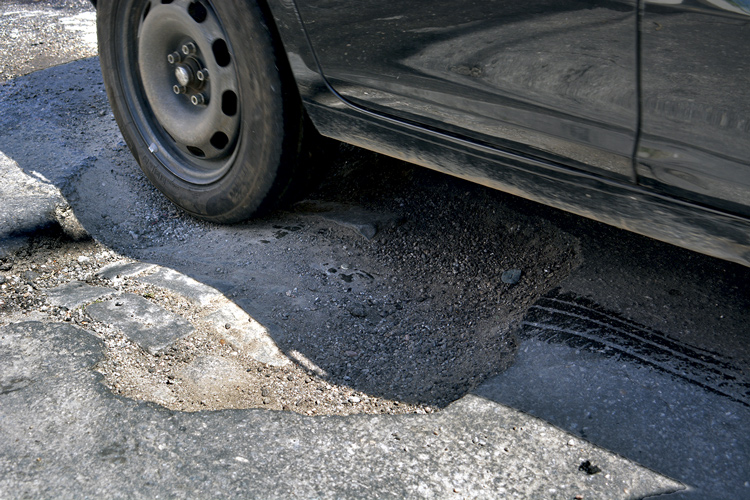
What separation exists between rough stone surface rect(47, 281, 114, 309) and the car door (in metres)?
1.70

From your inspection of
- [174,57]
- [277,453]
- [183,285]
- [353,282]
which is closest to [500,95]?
[353,282]

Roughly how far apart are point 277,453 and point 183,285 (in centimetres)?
88

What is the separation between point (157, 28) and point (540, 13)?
157 cm

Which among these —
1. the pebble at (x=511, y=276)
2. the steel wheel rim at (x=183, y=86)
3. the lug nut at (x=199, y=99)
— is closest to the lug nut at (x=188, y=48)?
the steel wheel rim at (x=183, y=86)

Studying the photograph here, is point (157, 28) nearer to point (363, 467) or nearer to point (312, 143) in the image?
point (312, 143)

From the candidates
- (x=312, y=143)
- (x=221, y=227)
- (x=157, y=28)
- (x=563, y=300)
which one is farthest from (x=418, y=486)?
(x=157, y=28)

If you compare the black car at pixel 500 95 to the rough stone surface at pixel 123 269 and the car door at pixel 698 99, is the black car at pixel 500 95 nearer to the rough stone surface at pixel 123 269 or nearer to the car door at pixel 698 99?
the car door at pixel 698 99

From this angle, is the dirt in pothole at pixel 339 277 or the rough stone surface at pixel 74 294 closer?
the dirt in pothole at pixel 339 277

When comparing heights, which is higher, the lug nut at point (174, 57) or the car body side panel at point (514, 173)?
the lug nut at point (174, 57)

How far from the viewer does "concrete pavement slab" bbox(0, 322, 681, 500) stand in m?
1.45

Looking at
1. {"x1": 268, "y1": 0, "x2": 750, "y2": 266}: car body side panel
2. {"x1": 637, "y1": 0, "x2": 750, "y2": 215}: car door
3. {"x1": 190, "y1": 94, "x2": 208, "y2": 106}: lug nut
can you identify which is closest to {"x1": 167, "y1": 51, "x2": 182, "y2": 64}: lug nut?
{"x1": 190, "y1": 94, "x2": 208, "y2": 106}: lug nut

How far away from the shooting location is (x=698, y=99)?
1.31 meters

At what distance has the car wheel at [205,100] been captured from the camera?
83.6 inches

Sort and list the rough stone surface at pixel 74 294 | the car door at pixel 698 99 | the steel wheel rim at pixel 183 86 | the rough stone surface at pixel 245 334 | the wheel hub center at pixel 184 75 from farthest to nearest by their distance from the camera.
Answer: the wheel hub center at pixel 184 75, the steel wheel rim at pixel 183 86, the rough stone surface at pixel 74 294, the rough stone surface at pixel 245 334, the car door at pixel 698 99
